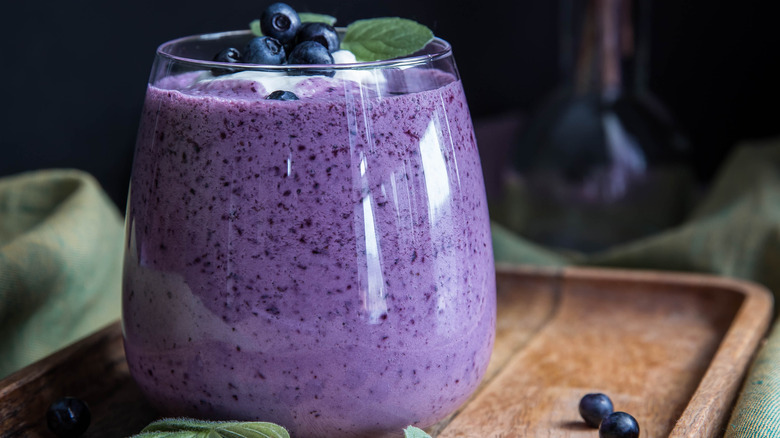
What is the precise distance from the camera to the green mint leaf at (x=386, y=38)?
714 mm

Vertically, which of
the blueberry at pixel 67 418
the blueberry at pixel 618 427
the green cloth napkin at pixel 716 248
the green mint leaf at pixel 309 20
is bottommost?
the green cloth napkin at pixel 716 248

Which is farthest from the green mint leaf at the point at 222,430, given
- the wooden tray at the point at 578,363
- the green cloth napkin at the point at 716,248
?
the green cloth napkin at the point at 716,248

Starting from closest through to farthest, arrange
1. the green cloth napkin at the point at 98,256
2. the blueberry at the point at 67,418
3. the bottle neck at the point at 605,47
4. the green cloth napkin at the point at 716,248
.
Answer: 1. the blueberry at the point at 67,418
2. the green cloth napkin at the point at 98,256
3. the green cloth napkin at the point at 716,248
4. the bottle neck at the point at 605,47

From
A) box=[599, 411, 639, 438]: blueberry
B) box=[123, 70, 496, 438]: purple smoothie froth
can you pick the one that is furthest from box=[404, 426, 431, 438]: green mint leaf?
box=[599, 411, 639, 438]: blueberry

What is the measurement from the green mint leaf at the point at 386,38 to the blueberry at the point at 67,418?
407 mm

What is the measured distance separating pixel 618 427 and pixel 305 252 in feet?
1.06

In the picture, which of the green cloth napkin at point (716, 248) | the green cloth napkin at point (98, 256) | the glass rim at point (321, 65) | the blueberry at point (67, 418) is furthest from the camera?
the green cloth napkin at point (716, 248)

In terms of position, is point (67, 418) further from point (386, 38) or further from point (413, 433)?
point (386, 38)

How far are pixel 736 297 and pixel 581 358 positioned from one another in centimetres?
28

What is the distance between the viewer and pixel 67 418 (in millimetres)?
725

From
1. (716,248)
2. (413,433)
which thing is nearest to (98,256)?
(413,433)

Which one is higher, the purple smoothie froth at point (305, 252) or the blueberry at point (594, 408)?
the purple smoothie froth at point (305, 252)

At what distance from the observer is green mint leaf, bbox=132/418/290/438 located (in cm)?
62

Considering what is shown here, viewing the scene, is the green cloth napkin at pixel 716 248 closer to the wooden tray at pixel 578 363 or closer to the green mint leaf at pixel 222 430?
the wooden tray at pixel 578 363
